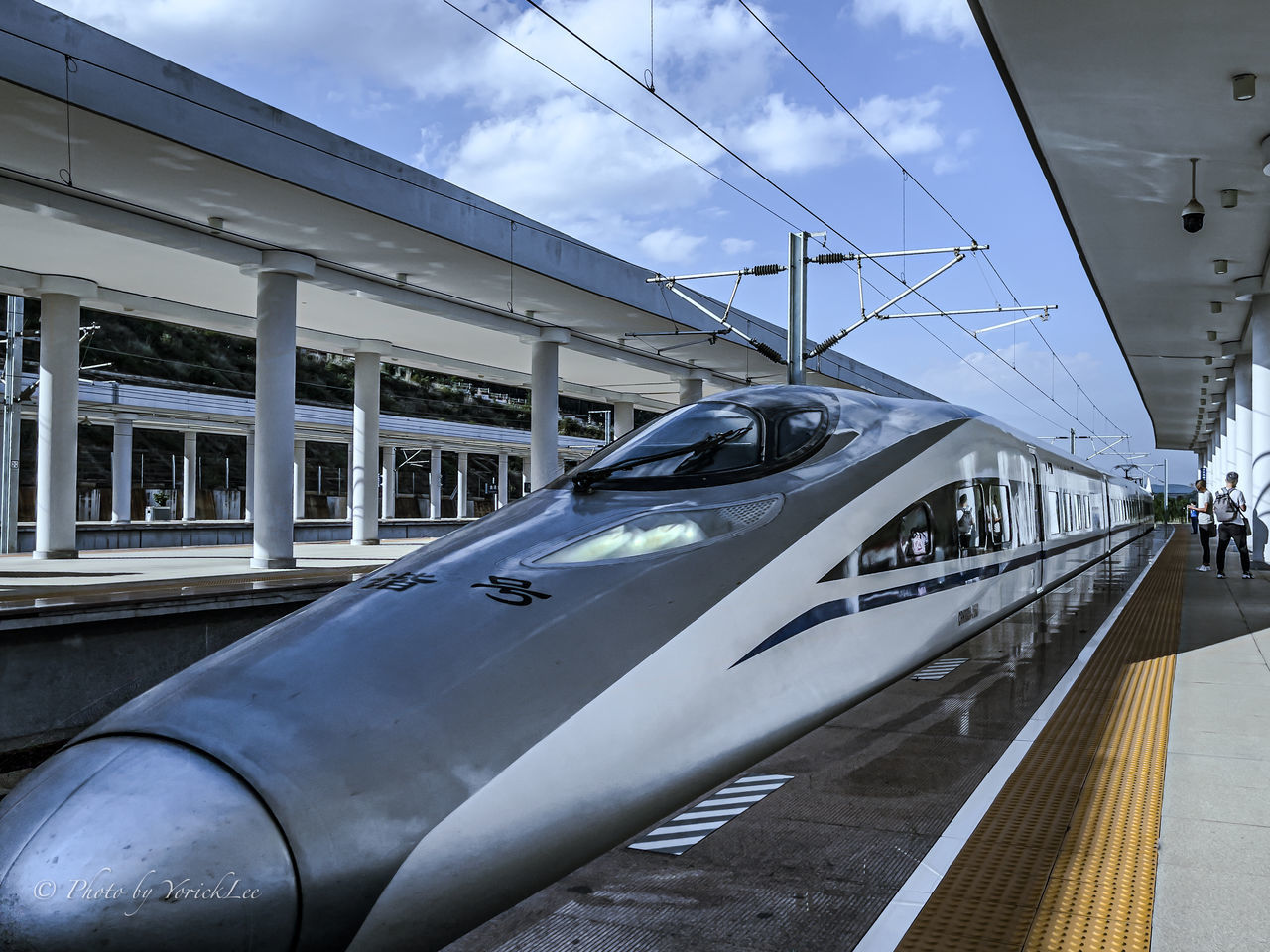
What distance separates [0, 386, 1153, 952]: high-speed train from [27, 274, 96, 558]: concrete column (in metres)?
14.9

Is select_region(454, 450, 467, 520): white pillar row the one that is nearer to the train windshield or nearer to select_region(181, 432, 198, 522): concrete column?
select_region(181, 432, 198, 522): concrete column

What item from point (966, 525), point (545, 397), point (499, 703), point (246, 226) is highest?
point (246, 226)

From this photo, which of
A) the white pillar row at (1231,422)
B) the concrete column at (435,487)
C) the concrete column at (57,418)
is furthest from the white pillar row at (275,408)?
the concrete column at (435,487)

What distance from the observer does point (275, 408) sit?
15.3 m

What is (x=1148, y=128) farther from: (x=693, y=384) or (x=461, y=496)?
(x=461, y=496)

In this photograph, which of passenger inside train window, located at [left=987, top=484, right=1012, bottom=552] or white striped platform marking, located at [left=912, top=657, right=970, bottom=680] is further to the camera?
white striped platform marking, located at [left=912, top=657, right=970, bottom=680]

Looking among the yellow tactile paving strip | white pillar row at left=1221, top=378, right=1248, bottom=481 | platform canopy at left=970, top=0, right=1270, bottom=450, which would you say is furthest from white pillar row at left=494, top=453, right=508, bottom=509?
the yellow tactile paving strip

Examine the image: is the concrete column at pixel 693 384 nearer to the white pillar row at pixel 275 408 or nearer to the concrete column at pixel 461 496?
the white pillar row at pixel 275 408

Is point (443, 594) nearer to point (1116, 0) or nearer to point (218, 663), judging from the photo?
point (218, 663)

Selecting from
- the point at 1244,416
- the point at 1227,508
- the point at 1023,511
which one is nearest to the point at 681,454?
the point at 1023,511

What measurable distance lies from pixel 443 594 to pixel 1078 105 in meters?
9.10

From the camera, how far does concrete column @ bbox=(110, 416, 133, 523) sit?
91.1 ft

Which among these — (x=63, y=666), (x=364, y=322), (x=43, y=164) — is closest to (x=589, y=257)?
(x=364, y=322)

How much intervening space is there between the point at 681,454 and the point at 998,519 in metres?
3.14
